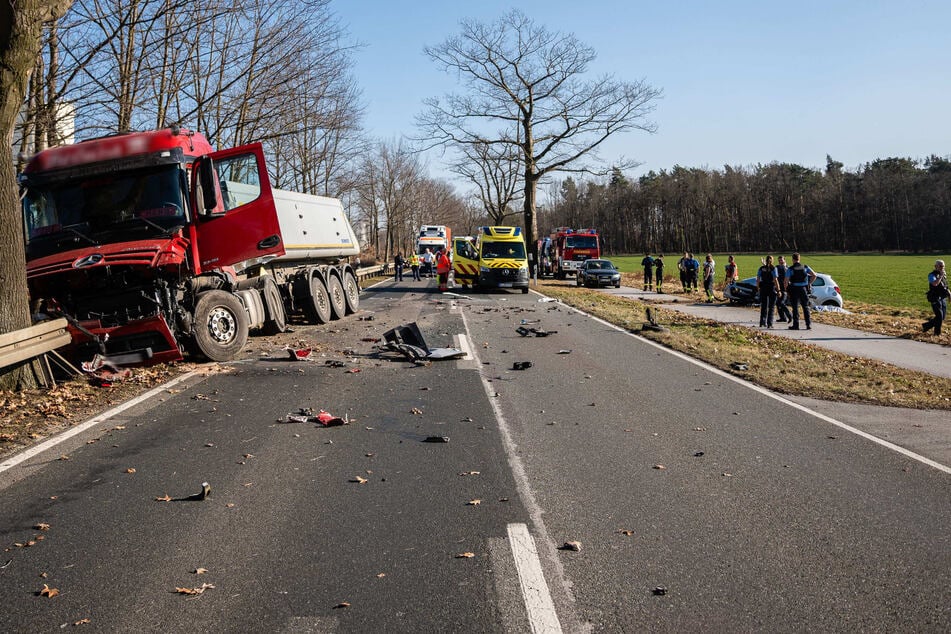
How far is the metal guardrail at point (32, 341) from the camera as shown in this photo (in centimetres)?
878

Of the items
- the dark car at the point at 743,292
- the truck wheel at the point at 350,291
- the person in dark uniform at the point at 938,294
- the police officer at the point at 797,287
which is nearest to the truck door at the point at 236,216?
the truck wheel at the point at 350,291

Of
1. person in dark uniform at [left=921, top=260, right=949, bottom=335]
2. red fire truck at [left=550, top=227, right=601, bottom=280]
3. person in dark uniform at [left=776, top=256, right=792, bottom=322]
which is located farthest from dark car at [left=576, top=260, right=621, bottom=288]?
person in dark uniform at [left=921, top=260, right=949, bottom=335]

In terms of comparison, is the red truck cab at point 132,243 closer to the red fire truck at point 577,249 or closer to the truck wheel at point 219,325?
the truck wheel at point 219,325

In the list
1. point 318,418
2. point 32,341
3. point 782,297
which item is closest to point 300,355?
point 32,341

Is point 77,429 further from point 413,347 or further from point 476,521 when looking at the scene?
point 413,347

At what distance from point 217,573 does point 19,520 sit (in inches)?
72.1

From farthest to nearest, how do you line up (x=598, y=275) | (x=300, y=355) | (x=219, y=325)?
(x=598, y=275) < (x=300, y=355) < (x=219, y=325)

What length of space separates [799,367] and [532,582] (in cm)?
984

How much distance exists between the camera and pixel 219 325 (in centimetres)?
1229

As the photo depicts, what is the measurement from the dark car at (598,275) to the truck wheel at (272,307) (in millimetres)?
23923

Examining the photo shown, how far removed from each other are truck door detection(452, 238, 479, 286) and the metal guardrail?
24.1 metres

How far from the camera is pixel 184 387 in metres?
9.95

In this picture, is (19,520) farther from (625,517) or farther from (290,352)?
(290,352)

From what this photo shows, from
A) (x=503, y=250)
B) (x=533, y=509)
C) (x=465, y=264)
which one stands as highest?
(x=503, y=250)
